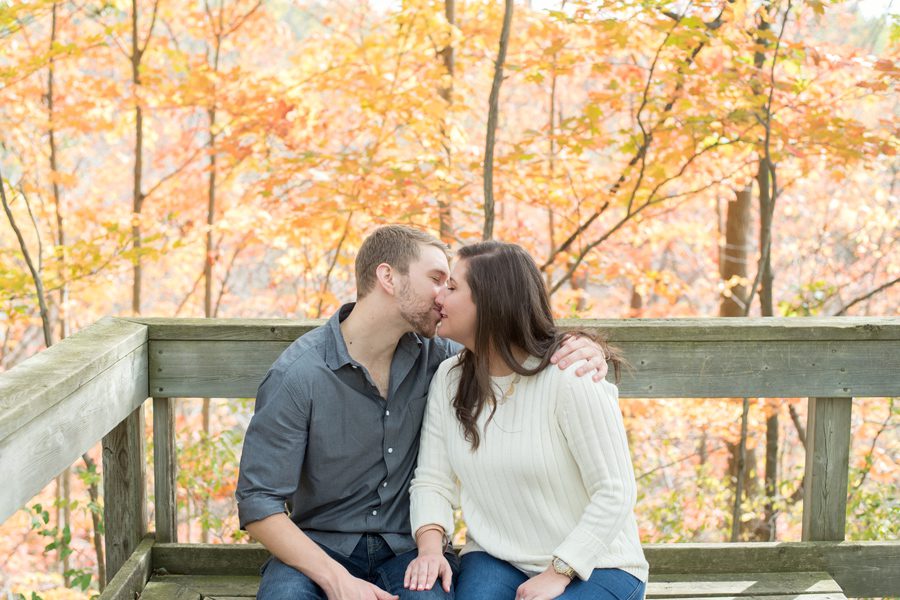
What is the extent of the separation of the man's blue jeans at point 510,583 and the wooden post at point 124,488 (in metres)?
1.01

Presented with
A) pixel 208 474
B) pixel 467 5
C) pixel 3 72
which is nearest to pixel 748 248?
pixel 467 5

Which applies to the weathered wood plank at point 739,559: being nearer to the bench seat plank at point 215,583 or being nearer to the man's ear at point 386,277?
the bench seat plank at point 215,583

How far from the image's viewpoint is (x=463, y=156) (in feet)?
21.2

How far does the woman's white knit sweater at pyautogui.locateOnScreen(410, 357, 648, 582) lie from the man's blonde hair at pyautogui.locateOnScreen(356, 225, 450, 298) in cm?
36

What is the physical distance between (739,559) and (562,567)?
841 millimetres

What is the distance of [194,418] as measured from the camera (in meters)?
13.0

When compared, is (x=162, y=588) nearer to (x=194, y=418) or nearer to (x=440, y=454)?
(x=440, y=454)

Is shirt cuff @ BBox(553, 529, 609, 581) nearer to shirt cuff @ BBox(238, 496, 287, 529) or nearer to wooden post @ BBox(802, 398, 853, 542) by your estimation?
shirt cuff @ BBox(238, 496, 287, 529)

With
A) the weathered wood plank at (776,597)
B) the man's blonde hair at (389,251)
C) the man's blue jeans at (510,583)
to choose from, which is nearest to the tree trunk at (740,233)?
the weathered wood plank at (776,597)

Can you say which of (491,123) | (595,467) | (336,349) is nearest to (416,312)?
(336,349)

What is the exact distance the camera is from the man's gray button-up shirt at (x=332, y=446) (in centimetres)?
A: 222

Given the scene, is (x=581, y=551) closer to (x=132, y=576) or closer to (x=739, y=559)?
(x=739, y=559)

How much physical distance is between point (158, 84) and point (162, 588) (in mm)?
5554

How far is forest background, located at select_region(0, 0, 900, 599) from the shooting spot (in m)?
5.17
